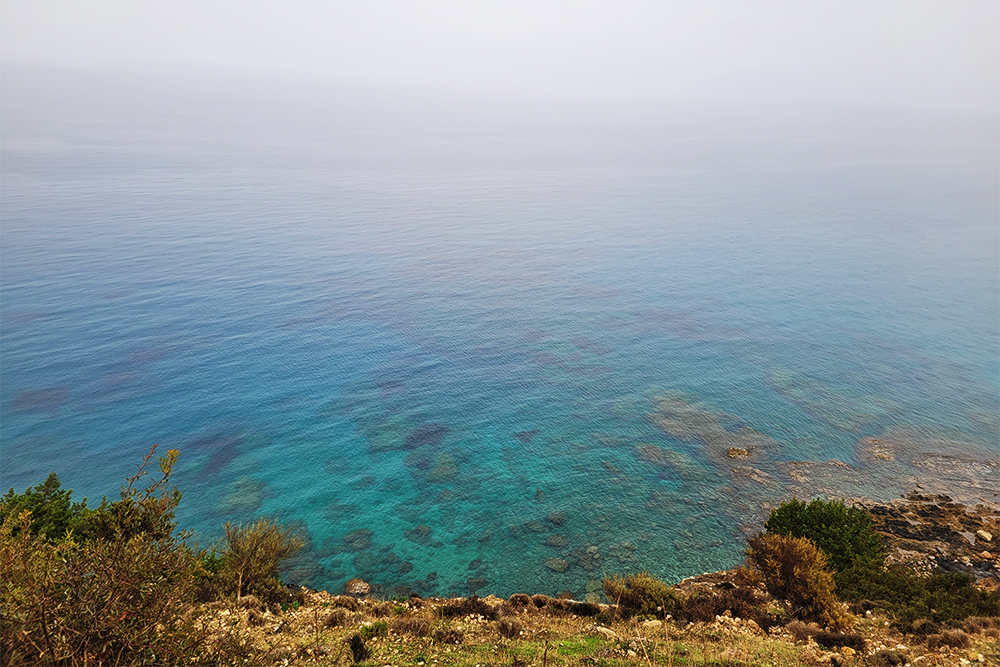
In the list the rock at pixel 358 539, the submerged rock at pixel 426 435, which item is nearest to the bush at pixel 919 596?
the rock at pixel 358 539

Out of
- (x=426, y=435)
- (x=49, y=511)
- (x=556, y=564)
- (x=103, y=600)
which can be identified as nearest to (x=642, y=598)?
(x=556, y=564)

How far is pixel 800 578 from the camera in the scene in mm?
22594

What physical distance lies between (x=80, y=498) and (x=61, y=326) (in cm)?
2995

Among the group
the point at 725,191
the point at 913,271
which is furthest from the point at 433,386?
the point at 725,191

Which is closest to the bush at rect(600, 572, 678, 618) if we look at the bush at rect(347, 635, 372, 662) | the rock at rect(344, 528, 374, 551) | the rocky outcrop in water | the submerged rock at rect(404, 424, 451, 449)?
the bush at rect(347, 635, 372, 662)

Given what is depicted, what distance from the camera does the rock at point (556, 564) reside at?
1180 inches

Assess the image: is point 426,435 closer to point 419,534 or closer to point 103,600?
point 419,534

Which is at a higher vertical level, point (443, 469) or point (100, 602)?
point (100, 602)

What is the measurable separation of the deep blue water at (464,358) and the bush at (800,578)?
623 centimetres

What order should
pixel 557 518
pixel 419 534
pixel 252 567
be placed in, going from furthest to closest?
pixel 557 518 → pixel 419 534 → pixel 252 567

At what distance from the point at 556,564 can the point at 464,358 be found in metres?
27.0

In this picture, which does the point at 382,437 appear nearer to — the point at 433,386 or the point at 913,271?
the point at 433,386

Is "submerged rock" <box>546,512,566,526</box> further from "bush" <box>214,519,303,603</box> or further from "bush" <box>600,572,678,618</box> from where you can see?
"bush" <box>214,519,303,603</box>

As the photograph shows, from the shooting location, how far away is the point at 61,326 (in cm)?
5425
